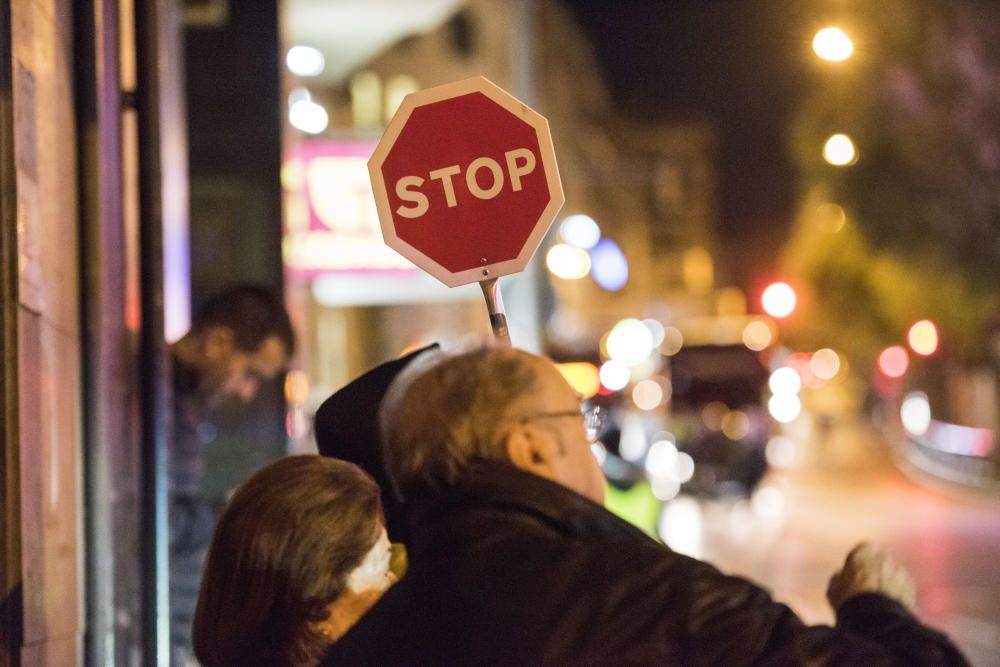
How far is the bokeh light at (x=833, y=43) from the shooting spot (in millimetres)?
9344

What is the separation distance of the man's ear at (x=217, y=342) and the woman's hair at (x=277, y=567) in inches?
154

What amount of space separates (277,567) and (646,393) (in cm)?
5107

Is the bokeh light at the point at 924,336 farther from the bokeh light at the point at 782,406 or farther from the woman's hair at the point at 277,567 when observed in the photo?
the woman's hair at the point at 277,567

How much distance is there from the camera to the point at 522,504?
2285 mm

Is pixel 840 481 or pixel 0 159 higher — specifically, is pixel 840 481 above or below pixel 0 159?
below

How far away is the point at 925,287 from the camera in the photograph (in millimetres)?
31578

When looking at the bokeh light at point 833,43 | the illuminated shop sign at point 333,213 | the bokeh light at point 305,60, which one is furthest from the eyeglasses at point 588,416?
the illuminated shop sign at point 333,213

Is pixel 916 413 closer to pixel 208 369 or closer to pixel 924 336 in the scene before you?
pixel 924 336

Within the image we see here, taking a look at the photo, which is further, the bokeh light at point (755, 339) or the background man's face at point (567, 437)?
the bokeh light at point (755, 339)

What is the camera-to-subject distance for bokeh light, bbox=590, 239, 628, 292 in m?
27.2

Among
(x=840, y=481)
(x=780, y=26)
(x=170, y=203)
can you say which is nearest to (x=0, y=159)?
(x=170, y=203)

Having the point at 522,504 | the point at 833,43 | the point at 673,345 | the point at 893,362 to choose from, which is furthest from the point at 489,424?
the point at 893,362

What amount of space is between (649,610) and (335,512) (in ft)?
2.72

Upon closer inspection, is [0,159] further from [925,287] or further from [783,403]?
[783,403]
